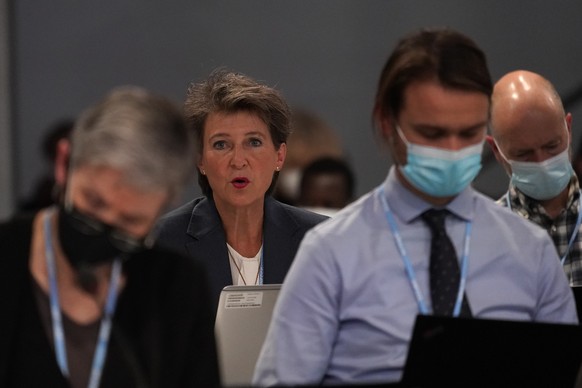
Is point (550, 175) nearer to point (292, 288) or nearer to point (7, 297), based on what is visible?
point (292, 288)

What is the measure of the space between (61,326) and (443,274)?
876 mm

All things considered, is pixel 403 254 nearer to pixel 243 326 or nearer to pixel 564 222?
pixel 243 326

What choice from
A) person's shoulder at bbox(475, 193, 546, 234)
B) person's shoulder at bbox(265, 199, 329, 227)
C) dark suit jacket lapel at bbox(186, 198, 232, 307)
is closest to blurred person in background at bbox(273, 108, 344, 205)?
person's shoulder at bbox(265, 199, 329, 227)

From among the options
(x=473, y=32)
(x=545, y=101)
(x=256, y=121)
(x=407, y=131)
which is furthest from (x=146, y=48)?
(x=407, y=131)

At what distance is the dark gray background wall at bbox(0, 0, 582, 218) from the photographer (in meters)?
6.19

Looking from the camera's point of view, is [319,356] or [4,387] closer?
→ [4,387]

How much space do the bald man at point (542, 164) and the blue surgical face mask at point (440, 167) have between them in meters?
0.90

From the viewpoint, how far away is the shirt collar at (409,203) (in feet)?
9.20

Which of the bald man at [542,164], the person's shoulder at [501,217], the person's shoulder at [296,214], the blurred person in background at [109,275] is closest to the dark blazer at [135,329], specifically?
the blurred person in background at [109,275]

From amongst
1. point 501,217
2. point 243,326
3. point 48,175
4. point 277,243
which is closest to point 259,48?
point 48,175

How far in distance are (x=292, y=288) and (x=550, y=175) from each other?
1190 mm

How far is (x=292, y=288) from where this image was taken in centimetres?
271

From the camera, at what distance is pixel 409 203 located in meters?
2.81

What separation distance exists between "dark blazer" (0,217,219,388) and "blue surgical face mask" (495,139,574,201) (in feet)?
4.78
